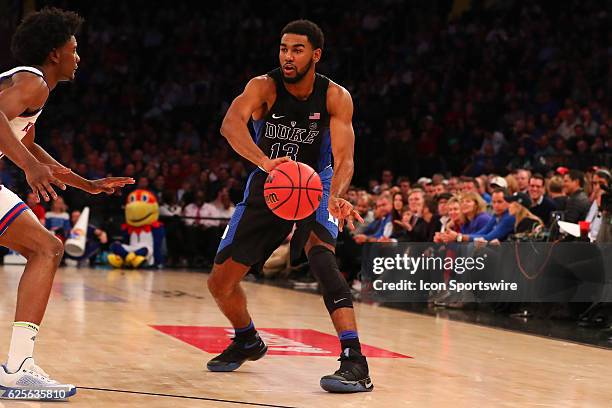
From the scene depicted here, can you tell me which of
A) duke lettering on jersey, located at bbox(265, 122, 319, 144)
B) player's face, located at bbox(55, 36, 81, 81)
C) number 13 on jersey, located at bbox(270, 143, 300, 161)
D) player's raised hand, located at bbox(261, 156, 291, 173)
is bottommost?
player's raised hand, located at bbox(261, 156, 291, 173)

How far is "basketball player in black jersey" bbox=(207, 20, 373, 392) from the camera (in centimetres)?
569

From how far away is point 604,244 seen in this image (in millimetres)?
9344

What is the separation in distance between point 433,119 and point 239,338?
44.3ft

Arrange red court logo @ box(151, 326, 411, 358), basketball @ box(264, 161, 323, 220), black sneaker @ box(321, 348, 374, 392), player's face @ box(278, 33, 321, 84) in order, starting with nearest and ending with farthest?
1. black sneaker @ box(321, 348, 374, 392)
2. basketball @ box(264, 161, 323, 220)
3. player's face @ box(278, 33, 321, 84)
4. red court logo @ box(151, 326, 411, 358)

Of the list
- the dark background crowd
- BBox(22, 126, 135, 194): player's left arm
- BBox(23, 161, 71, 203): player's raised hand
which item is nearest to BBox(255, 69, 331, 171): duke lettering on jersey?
BBox(22, 126, 135, 194): player's left arm

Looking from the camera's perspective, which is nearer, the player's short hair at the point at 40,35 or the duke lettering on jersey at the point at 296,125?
the player's short hair at the point at 40,35

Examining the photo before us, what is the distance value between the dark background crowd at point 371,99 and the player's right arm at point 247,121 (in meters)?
6.09

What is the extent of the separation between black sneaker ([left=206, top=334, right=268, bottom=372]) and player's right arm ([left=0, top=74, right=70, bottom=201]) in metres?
1.71

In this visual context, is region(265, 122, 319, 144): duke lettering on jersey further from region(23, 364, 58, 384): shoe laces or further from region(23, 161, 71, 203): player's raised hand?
region(23, 364, 58, 384): shoe laces

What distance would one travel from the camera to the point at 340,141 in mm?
5848

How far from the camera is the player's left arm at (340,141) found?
5.68 meters

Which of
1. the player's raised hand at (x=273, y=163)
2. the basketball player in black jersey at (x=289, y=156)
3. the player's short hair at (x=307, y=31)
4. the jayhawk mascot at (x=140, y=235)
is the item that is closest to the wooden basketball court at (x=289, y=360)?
the basketball player in black jersey at (x=289, y=156)

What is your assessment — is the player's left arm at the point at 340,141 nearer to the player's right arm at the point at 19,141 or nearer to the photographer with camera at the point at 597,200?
the player's right arm at the point at 19,141


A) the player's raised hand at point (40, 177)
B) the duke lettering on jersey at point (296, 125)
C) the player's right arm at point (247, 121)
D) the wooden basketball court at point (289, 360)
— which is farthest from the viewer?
the duke lettering on jersey at point (296, 125)
